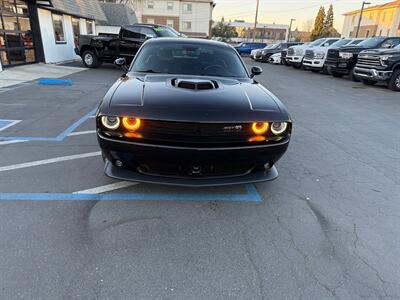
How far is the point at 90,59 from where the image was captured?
15.0 metres

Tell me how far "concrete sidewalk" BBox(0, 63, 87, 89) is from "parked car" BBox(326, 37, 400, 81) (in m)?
12.8

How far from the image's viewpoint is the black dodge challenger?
8.80 feet

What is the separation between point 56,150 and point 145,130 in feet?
7.45

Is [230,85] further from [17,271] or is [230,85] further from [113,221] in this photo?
[17,271]

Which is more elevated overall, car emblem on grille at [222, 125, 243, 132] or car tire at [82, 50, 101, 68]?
car emblem on grille at [222, 125, 243, 132]

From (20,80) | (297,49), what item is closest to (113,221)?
(20,80)

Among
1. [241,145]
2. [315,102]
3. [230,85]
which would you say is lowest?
[315,102]

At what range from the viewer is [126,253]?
2381 millimetres

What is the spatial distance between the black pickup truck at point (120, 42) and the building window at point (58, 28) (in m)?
1.96

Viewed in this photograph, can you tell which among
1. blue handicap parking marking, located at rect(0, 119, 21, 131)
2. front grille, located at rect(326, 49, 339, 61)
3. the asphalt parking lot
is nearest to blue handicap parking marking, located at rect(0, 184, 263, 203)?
the asphalt parking lot

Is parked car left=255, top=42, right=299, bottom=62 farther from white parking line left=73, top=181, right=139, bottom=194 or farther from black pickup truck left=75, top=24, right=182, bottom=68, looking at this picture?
white parking line left=73, top=181, right=139, bottom=194

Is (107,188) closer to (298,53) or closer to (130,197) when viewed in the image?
(130,197)

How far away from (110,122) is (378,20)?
203ft

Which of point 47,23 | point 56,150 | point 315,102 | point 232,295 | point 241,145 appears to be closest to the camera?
point 232,295
